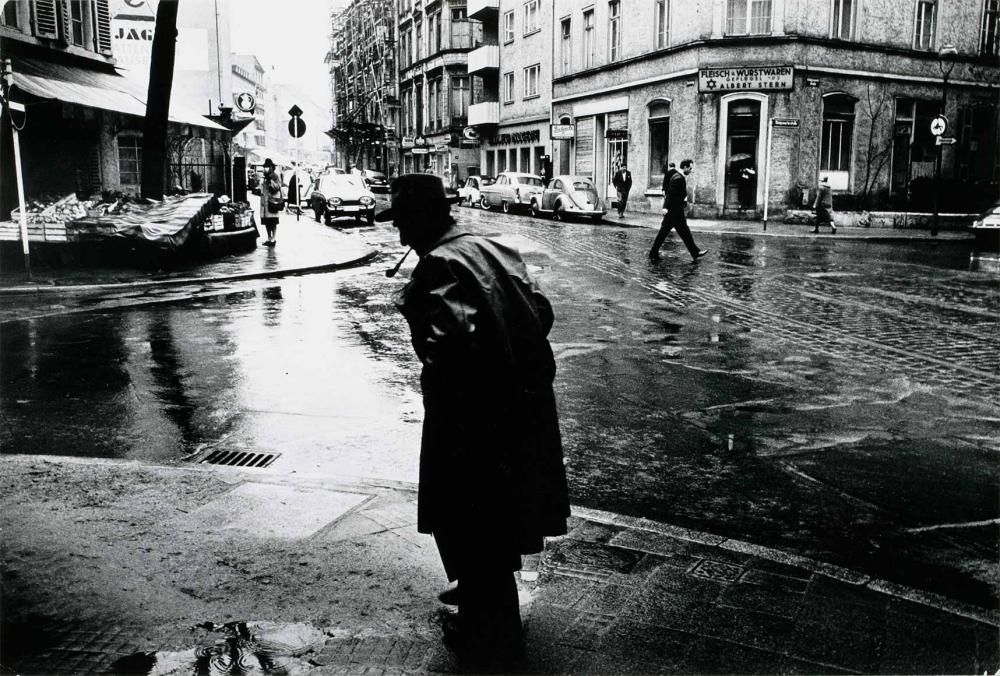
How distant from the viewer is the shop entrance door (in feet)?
96.5

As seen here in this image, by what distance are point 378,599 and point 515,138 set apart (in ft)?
155

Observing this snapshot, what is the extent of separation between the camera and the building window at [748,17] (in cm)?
2936

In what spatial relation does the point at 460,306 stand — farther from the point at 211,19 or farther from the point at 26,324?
the point at 211,19

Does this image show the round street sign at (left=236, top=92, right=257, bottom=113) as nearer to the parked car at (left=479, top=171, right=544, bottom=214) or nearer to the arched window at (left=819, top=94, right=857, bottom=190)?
the parked car at (left=479, top=171, right=544, bottom=214)

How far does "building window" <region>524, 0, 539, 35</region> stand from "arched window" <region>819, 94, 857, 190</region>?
20.0 metres

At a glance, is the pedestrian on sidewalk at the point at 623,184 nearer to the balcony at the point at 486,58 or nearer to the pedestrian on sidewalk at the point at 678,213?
the pedestrian on sidewalk at the point at 678,213

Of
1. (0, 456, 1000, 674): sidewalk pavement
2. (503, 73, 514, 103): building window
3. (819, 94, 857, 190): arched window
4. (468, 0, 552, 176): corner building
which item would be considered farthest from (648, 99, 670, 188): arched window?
(0, 456, 1000, 674): sidewalk pavement

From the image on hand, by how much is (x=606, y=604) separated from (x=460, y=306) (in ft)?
4.77

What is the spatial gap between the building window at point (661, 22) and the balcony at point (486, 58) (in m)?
19.8

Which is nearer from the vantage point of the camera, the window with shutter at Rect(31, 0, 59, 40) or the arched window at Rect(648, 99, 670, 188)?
the window with shutter at Rect(31, 0, 59, 40)

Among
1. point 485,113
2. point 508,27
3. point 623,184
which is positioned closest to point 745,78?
point 623,184

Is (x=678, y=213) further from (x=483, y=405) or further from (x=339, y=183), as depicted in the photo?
(x=339, y=183)

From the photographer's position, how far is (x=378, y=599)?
359 cm

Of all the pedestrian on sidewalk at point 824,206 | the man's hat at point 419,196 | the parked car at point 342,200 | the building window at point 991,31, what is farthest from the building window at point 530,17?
the man's hat at point 419,196
